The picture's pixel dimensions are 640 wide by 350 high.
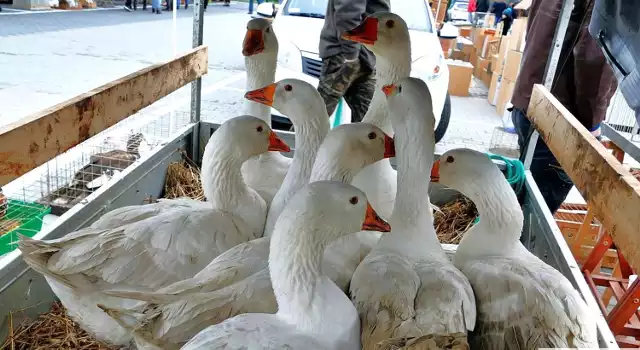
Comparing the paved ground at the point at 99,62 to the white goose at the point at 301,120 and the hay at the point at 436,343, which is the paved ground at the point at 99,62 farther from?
the hay at the point at 436,343

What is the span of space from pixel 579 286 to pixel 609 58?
96cm

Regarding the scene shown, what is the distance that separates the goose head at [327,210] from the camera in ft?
5.19

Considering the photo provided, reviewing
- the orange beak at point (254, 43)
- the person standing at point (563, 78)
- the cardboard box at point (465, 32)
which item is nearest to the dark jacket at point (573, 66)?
the person standing at point (563, 78)

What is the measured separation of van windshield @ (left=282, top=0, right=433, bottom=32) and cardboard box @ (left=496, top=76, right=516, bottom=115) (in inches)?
124

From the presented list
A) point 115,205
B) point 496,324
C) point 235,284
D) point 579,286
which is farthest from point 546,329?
point 115,205

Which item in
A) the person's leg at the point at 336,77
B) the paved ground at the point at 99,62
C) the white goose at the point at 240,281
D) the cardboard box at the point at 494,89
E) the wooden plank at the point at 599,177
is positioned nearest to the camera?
the wooden plank at the point at 599,177

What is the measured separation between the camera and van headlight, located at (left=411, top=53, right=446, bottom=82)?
561 cm

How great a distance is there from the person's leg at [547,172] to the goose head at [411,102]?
1750 mm

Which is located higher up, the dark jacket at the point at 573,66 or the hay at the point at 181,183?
the dark jacket at the point at 573,66

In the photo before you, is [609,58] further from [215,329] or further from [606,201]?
[215,329]

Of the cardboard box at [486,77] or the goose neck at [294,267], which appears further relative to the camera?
the cardboard box at [486,77]

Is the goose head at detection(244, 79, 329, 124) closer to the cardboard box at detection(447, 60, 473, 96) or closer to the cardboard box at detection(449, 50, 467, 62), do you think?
the cardboard box at detection(447, 60, 473, 96)

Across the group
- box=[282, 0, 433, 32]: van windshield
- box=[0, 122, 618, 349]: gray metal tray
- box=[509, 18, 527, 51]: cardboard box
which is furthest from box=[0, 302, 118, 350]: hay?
box=[509, 18, 527, 51]: cardboard box

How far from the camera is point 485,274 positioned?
6.44 feet
